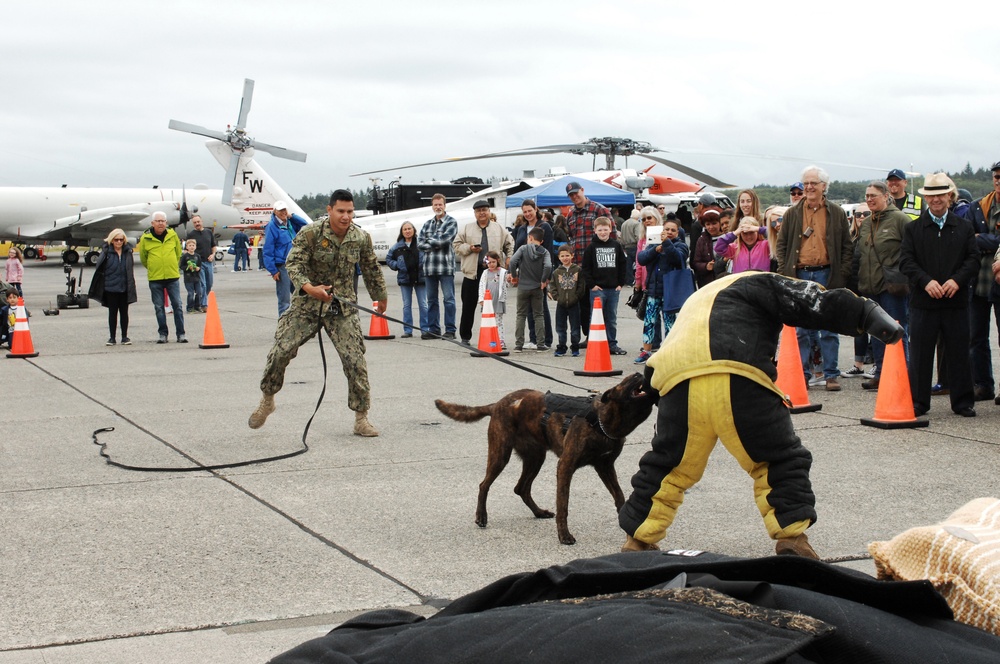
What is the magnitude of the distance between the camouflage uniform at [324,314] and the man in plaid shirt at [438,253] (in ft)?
21.0

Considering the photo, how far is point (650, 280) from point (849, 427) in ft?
14.8

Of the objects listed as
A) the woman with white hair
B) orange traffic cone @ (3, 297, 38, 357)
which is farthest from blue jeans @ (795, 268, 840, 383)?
orange traffic cone @ (3, 297, 38, 357)

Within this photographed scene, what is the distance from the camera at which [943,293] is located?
8.73 meters

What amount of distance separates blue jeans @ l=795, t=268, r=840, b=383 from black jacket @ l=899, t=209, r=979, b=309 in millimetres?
1316

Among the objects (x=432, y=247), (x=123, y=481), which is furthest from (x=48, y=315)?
(x=123, y=481)

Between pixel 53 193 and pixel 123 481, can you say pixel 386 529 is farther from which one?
pixel 53 193

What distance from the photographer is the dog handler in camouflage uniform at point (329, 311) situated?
338 inches

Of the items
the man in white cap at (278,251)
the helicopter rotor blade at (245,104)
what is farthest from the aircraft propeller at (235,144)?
the man in white cap at (278,251)

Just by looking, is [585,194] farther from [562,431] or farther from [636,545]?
[636,545]

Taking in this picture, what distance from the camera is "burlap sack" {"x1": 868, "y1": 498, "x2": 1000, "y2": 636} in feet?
7.24

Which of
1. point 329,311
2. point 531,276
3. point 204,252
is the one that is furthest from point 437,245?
point 204,252

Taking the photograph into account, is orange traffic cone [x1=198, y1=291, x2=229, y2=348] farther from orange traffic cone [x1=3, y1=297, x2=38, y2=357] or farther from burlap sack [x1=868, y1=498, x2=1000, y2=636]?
burlap sack [x1=868, y1=498, x2=1000, y2=636]

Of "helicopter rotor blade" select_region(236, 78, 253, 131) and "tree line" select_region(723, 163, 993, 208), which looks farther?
"helicopter rotor blade" select_region(236, 78, 253, 131)

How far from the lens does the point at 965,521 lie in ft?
8.06
